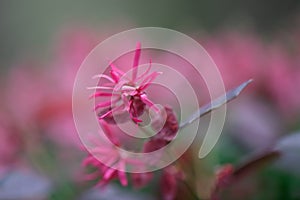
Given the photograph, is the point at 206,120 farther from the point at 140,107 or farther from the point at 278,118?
the point at 140,107

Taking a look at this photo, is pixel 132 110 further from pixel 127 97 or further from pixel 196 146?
pixel 196 146

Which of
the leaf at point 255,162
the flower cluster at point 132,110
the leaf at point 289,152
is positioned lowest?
the leaf at point 289,152

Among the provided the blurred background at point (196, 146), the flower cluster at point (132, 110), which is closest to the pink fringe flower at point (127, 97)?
the flower cluster at point (132, 110)

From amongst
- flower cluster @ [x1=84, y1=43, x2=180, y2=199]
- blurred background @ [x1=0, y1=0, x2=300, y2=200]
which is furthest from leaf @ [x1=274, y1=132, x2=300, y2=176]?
flower cluster @ [x1=84, y1=43, x2=180, y2=199]

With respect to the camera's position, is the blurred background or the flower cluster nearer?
the flower cluster

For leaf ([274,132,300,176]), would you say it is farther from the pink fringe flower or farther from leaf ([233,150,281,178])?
the pink fringe flower

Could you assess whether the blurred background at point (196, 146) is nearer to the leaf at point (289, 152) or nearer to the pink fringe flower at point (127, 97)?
the leaf at point (289, 152)

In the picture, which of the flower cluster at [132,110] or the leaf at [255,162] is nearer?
the flower cluster at [132,110]

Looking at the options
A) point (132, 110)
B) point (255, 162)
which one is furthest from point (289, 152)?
point (132, 110)

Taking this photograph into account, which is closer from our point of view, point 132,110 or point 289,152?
point 132,110

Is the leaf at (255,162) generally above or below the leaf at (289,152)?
above

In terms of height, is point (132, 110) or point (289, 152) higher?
point (132, 110)
